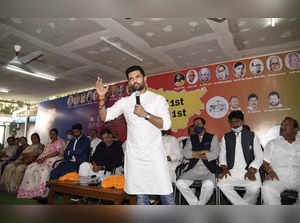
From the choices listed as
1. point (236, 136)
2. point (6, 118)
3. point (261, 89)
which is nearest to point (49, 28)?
point (236, 136)

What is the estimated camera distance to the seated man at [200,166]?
3.20 metres

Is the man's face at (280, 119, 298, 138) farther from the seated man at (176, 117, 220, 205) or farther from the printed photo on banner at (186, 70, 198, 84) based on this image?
the printed photo on banner at (186, 70, 198, 84)

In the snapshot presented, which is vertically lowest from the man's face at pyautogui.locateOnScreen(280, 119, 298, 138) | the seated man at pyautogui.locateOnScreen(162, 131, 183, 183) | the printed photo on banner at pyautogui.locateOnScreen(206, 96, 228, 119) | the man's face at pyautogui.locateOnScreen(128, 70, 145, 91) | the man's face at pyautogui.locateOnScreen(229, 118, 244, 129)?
the seated man at pyautogui.locateOnScreen(162, 131, 183, 183)

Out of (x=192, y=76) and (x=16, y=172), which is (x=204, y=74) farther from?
(x=16, y=172)

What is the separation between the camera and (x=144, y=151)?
1.65m

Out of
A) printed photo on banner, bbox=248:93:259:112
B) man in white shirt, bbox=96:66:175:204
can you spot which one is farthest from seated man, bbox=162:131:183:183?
man in white shirt, bbox=96:66:175:204

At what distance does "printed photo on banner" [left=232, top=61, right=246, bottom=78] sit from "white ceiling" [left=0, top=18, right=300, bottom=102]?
0.17 meters

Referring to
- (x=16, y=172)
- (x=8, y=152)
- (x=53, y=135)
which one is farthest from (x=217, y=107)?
(x=8, y=152)

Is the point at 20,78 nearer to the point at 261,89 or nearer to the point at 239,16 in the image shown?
the point at 261,89

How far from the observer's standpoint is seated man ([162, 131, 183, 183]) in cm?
398

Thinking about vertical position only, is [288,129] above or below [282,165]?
above

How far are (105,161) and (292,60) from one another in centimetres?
417

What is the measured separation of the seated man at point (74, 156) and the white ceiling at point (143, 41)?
175 cm

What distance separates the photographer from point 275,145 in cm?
320
